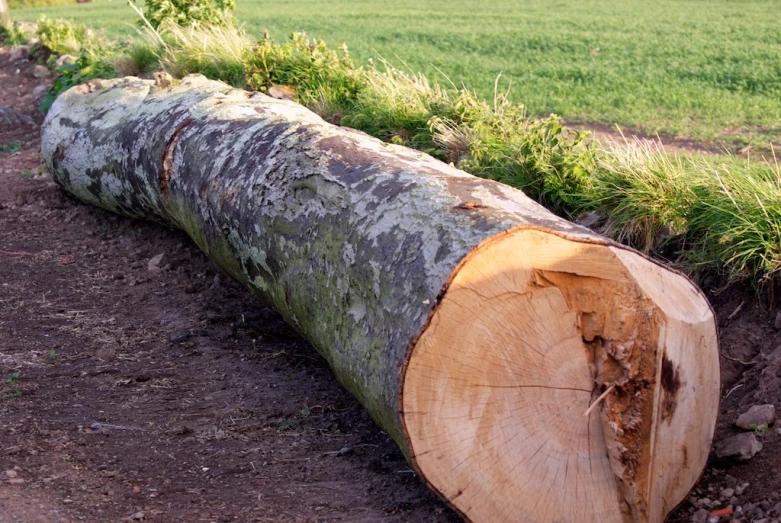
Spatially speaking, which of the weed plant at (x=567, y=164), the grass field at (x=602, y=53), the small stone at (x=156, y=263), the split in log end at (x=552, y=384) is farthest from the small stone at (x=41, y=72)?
the split in log end at (x=552, y=384)

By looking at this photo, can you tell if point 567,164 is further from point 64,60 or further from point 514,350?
point 64,60

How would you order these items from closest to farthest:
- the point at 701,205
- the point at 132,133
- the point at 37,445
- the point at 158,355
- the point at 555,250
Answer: the point at 555,250
the point at 37,445
the point at 701,205
the point at 158,355
the point at 132,133

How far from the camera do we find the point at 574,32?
13.2 metres

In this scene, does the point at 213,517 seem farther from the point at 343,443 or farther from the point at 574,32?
the point at 574,32

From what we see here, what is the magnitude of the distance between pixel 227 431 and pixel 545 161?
7.46 feet

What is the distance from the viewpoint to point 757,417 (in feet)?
10.1

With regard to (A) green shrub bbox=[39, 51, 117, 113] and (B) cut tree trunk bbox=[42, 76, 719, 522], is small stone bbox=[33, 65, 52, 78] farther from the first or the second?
(B) cut tree trunk bbox=[42, 76, 719, 522]

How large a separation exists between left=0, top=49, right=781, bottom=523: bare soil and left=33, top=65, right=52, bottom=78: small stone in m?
5.54

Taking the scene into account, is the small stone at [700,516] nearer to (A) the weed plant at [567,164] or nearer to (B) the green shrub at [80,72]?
(A) the weed plant at [567,164]

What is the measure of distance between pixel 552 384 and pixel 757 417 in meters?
0.93

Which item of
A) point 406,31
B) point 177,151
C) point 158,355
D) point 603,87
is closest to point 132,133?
point 177,151

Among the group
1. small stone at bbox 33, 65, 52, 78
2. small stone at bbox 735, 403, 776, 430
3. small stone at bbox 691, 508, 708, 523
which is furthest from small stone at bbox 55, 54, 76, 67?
small stone at bbox 691, 508, 708, 523

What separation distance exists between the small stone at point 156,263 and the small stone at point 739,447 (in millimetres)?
3606

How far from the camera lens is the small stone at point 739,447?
9.61ft
